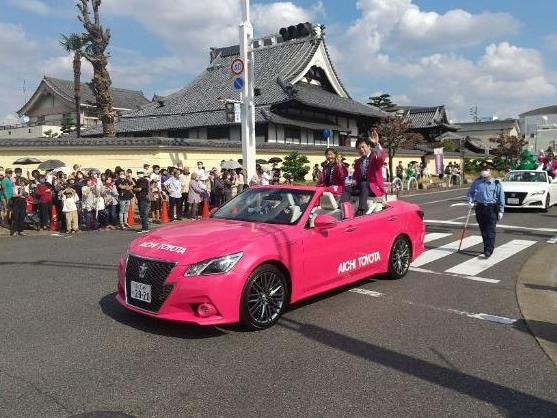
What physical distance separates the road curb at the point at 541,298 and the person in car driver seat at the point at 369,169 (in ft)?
7.78

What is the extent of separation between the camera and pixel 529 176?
17.9 m

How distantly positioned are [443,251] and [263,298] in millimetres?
5799

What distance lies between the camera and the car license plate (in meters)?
4.93

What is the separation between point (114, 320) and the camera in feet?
17.7

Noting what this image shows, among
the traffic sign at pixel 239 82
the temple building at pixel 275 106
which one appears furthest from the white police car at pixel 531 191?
the temple building at pixel 275 106

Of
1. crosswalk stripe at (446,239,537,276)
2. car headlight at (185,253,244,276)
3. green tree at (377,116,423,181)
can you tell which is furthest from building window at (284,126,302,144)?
car headlight at (185,253,244,276)

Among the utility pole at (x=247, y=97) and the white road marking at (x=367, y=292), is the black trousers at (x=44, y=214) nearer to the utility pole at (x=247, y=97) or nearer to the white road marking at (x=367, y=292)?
the utility pole at (x=247, y=97)

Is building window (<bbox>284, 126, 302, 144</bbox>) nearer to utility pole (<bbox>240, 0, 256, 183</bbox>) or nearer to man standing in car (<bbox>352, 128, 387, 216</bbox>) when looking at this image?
utility pole (<bbox>240, 0, 256, 183</bbox>)

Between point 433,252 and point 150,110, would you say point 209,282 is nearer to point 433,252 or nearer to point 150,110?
point 433,252

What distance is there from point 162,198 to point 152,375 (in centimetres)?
1199

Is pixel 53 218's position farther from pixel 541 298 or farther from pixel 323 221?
pixel 541 298

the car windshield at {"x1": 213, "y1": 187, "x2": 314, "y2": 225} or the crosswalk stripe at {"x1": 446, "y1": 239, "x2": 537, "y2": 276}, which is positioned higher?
the car windshield at {"x1": 213, "y1": 187, "x2": 314, "y2": 225}

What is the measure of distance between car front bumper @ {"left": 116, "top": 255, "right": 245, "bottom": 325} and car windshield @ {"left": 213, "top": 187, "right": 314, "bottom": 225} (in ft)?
4.14

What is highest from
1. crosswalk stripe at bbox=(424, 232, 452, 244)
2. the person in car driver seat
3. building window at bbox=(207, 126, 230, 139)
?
building window at bbox=(207, 126, 230, 139)
